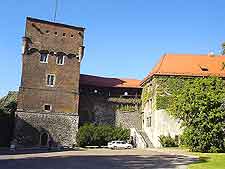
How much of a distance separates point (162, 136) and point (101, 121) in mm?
10713

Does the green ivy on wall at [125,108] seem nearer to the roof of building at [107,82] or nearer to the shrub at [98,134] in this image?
the roof of building at [107,82]

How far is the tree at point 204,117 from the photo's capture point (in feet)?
116

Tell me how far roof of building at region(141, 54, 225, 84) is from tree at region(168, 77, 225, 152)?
11.3 m

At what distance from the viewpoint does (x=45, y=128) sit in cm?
4806

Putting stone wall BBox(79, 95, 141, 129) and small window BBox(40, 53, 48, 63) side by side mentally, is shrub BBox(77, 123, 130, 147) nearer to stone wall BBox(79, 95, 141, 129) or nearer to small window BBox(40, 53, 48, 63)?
stone wall BBox(79, 95, 141, 129)

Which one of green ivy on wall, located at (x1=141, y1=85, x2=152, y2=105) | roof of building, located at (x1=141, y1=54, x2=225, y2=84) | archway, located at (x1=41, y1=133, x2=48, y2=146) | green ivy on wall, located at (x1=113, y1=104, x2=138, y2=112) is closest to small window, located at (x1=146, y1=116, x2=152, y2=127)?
green ivy on wall, located at (x1=141, y1=85, x2=152, y2=105)

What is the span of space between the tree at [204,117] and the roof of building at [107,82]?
18.6 metres

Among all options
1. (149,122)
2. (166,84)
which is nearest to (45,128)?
(149,122)

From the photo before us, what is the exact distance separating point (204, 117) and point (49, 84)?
2249 centimetres

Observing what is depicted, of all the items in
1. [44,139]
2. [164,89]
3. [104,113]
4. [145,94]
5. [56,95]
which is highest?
[164,89]

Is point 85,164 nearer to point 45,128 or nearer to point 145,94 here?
point 45,128

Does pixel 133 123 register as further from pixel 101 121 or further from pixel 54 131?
pixel 54 131

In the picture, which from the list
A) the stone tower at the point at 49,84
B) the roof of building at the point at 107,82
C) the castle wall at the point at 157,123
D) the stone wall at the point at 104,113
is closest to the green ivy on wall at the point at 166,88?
the castle wall at the point at 157,123

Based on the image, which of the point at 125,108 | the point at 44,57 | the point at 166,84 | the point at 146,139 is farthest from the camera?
the point at 125,108
